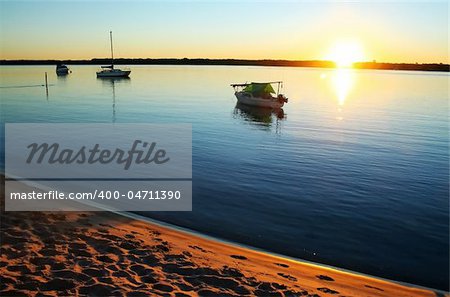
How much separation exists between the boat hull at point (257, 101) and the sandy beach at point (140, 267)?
40.0m

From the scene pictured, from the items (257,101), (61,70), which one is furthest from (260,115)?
(61,70)

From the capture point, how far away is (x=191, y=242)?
10.7 meters

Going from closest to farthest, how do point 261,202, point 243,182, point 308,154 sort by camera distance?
point 261,202 < point 243,182 < point 308,154

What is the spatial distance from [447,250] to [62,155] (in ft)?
64.9

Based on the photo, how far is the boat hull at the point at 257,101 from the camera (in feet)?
163

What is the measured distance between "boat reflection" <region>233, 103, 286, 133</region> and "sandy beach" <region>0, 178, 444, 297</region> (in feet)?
81.3

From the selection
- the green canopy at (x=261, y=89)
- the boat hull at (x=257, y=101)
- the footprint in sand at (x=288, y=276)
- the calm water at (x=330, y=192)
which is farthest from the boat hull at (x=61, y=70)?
the footprint in sand at (x=288, y=276)

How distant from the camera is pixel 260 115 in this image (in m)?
46.2

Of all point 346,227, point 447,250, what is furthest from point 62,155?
point 447,250

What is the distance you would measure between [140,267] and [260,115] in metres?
38.9

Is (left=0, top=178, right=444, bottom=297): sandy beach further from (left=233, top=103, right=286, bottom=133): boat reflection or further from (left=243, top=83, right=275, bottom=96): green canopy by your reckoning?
(left=243, top=83, right=275, bottom=96): green canopy

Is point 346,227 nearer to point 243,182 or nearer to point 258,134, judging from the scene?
point 243,182

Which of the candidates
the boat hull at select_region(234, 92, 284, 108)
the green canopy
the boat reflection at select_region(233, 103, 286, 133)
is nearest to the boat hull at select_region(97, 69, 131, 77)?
the boat hull at select_region(234, 92, 284, 108)

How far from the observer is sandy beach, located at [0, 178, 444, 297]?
7398 millimetres
